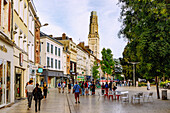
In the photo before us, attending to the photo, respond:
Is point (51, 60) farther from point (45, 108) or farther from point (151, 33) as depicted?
point (45, 108)

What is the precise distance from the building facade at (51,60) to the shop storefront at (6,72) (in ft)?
113

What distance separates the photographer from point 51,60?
55938 millimetres

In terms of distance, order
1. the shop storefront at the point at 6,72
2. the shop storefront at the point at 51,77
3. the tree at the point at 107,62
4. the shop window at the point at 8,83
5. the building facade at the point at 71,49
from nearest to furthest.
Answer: the shop storefront at the point at 6,72 < the shop window at the point at 8,83 < the shop storefront at the point at 51,77 < the tree at the point at 107,62 < the building facade at the point at 71,49

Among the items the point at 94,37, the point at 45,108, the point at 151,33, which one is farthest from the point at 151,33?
the point at 94,37

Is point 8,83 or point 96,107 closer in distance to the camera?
point 96,107

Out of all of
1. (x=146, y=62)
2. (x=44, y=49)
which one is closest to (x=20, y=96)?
(x=146, y=62)

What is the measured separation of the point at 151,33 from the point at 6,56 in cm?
1057

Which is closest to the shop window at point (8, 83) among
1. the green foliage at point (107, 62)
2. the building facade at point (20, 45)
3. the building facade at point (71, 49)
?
the building facade at point (20, 45)

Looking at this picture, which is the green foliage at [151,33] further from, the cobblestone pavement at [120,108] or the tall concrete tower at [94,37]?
the tall concrete tower at [94,37]

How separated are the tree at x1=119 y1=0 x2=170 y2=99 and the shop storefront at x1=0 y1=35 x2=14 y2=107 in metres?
9.46

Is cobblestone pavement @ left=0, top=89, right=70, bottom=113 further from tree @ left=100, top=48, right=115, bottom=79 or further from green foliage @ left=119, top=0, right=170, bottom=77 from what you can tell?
tree @ left=100, top=48, right=115, bottom=79

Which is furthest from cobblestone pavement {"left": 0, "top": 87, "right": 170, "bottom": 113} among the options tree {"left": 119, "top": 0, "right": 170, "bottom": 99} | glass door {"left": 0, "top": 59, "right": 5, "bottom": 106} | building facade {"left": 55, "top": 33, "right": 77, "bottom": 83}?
building facade {"left": 55, "top": 33, "right": 77, "bottom": 83}

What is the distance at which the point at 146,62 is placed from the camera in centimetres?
2044

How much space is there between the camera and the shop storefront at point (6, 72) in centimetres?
1434
